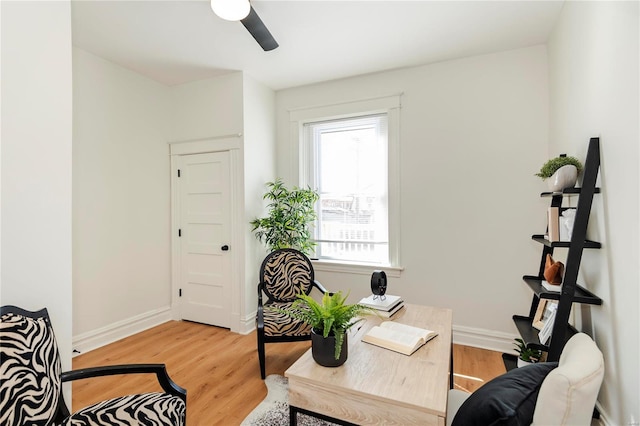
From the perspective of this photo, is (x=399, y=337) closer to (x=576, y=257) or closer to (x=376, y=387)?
(x=376, y=387)

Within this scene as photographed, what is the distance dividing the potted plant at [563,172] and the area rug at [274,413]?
6.49 ft

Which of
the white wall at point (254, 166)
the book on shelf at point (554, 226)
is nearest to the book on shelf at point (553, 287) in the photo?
the book on shelf at point (554, 226)

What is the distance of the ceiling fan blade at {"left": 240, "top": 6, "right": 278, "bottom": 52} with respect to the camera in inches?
86.6

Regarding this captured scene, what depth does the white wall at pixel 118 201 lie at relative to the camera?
2947 mm

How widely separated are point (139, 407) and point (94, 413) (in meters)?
0.19

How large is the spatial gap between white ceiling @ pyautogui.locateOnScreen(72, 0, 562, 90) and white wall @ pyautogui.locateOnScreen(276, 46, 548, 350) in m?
0.23

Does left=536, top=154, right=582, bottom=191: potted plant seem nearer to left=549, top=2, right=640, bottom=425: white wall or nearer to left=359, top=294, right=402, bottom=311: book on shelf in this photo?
left=549, top=2, right=640, bottom=425: white wall

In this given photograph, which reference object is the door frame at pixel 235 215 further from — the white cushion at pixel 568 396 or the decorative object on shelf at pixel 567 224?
the white cushion at pixel 568 396

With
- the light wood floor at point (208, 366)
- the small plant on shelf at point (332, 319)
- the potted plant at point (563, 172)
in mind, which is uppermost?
the potted plant at point (563, 172)

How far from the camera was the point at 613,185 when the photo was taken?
58.5 inches

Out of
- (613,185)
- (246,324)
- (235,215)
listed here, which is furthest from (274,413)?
(613,185)

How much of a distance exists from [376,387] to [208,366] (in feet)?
6.13

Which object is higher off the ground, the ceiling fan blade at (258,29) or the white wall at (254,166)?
the ceiling fan blade at (258,29)

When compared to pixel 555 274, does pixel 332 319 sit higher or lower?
lower
